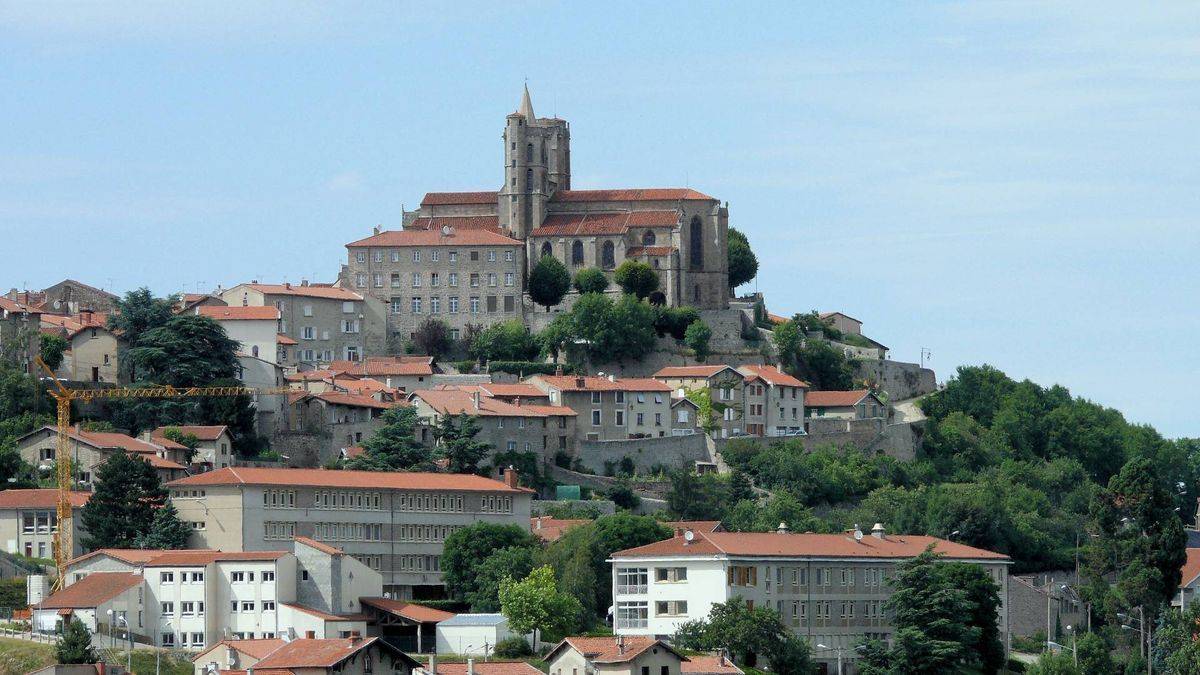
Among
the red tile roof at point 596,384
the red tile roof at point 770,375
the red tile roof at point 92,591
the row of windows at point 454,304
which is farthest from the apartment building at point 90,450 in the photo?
the red tile roof at point 770,375

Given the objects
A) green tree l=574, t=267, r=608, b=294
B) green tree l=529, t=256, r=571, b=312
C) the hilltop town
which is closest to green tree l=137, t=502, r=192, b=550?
the hilltop town

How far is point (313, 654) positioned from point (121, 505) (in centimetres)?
1858

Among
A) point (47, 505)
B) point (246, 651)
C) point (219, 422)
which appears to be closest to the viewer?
point (246, 651)

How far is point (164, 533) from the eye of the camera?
82.9 metres

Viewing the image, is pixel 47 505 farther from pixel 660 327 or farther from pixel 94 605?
pixel 660 327

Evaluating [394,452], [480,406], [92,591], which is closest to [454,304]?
[480,406]

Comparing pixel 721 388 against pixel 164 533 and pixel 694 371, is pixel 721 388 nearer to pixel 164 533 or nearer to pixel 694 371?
pixel 694 371

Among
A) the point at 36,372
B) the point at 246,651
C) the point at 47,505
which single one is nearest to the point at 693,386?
the point at 36,372

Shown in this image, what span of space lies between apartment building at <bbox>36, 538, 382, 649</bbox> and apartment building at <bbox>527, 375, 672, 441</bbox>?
2768 centimetres

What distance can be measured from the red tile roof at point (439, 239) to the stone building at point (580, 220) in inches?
8.0

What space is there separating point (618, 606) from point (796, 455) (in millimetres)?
28764

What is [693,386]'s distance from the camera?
113 meters

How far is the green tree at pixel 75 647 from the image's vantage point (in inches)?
2640

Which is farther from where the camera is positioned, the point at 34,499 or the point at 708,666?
the point at 34,499
